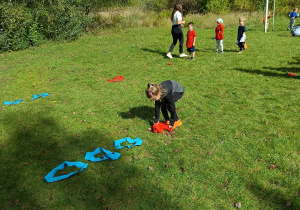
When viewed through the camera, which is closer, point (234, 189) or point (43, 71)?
point (234, 189)

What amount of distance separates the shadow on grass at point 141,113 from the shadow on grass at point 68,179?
1.06 m

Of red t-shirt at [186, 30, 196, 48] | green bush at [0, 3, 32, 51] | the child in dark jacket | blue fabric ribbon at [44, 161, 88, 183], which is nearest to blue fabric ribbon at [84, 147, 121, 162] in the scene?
blue fabric ribbon at [44, 161, 88, 183]

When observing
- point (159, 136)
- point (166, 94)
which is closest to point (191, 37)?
point (166, 94)

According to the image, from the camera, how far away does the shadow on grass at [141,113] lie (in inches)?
248

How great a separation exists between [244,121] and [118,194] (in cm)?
348

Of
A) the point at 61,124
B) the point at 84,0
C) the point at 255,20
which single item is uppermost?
the point at 84,0

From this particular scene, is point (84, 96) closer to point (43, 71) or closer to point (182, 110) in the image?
point (182, 110)

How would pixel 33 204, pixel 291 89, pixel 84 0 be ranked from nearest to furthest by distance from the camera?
1. pixel 33 204
2. pixel 291 89
3. pixel 84 0

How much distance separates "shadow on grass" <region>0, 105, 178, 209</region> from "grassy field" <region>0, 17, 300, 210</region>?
2 centimetres

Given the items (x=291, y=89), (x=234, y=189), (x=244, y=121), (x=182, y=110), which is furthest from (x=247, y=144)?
(x=291, y=89)

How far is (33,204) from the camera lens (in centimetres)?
379

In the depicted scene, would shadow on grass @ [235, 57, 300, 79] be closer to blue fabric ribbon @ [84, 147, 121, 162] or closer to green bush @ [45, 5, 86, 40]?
blue fabric ribbon @ [84, 147, 121, 162]

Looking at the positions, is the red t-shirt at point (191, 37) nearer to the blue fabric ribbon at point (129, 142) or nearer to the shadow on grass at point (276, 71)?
the shadow on grass at point (276, 71)

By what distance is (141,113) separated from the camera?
21.3 feet
